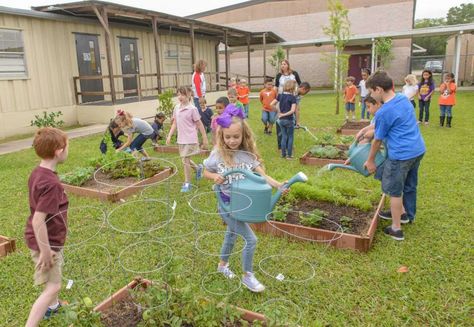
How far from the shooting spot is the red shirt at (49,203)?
223 centimetres

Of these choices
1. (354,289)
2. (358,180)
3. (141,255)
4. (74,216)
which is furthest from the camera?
(358,180)

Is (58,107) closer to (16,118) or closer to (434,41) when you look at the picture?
(16,118)

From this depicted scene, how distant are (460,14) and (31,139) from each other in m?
92.7

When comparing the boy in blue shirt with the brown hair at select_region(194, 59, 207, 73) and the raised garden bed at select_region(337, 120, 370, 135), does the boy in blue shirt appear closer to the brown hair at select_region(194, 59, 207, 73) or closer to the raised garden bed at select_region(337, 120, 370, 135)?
the brown hair at select_region(194, 59, 207, 73)

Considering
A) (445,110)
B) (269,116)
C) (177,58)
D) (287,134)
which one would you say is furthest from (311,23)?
(287,134)

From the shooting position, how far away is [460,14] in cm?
8019

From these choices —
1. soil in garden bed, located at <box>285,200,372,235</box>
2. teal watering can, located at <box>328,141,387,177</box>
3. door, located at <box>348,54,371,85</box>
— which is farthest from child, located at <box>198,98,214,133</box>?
door, located at <box>348,54,371,85</box>

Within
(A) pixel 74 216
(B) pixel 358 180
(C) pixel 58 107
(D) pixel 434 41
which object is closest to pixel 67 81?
(C) pixel 58 107

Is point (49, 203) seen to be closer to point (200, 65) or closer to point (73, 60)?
point (200, 65)

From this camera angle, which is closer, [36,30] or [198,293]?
[198,293]

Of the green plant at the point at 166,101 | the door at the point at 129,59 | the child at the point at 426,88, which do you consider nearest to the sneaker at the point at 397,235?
the green plant at the point at 166,101

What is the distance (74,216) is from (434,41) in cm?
6897

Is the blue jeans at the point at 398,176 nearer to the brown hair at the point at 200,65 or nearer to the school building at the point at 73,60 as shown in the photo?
the brown hair at the point at 200,65

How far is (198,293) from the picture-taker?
2506 millimetres
